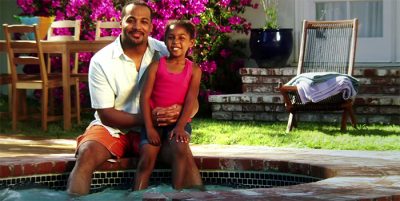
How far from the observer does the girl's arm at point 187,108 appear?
4.76m

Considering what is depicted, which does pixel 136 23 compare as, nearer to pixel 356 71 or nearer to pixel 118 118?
pixel 118 118

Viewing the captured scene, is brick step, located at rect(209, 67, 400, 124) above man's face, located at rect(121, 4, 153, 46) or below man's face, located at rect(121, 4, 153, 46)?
below

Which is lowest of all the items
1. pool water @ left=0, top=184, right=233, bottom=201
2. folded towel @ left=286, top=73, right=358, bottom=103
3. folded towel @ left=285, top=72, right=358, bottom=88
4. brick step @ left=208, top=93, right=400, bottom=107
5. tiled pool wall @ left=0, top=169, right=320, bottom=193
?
pool water @ left=0, top=184, right=233, bottom=201

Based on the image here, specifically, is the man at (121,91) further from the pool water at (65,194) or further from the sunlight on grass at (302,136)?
→ the sunlight on grass at (302,136)

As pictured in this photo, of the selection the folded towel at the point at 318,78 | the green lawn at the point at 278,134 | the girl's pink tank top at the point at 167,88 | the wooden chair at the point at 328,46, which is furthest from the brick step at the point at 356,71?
the girl's pink tank top at the point at 167,88

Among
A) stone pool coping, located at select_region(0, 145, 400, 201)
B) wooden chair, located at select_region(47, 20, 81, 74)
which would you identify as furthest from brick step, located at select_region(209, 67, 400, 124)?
stone pool coping, located at select_region(0, 145, 400, 201)

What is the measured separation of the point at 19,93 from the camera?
9.45m

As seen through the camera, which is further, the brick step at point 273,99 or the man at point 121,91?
the brick step at point 273,99

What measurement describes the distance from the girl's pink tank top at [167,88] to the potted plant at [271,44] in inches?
194

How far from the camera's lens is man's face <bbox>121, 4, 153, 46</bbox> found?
4.92 metres

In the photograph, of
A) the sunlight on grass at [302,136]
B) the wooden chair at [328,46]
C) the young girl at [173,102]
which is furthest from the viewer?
the wooden chair at [328,46]

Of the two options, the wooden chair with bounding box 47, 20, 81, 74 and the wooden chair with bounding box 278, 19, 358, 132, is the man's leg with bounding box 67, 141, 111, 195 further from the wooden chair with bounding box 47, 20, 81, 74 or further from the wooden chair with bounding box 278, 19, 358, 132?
the wooden chair with bounding box 47, 20, 81, 74

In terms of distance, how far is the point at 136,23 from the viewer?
4.92m

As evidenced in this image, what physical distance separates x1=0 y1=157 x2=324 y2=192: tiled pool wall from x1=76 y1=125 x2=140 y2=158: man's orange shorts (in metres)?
0.07
